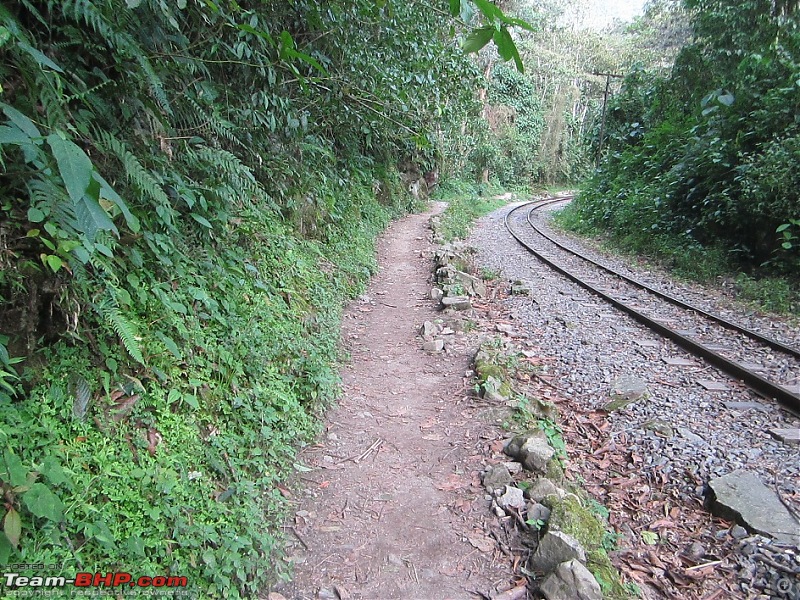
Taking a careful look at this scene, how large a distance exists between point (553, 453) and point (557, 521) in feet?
2.34

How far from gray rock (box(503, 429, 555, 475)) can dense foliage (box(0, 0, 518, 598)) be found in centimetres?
162

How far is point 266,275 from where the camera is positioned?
4859 mm

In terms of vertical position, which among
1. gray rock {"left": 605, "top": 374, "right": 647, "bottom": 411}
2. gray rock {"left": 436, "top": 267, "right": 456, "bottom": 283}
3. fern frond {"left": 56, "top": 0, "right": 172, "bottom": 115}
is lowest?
gray rock {"left": 605, "top": 374, "right": 647, "bottom": 411}

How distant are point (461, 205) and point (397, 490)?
68.2 ft

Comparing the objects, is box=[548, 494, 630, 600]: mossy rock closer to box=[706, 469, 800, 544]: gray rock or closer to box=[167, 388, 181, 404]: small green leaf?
box=[706, 469, 800, 544]: gray rock

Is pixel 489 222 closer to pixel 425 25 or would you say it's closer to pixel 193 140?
pixel 425 25

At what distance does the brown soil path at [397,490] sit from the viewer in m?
2.50

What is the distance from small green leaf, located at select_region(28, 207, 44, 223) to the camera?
201 centimetres

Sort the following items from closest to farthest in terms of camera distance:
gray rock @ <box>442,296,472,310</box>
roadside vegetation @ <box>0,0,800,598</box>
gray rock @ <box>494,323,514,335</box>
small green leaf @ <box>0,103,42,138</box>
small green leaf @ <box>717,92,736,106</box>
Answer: small green leaf @ <box>0,103,42,138</box>
roadside vegetation @ <box>0,0,800,598</box>
gray rock @ <box>494,323,514,335</box>
gray rock @ <box>442,296,472,310</box>
small green leaf @ <box>717,92,736,106</box>

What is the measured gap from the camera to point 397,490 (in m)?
3.21

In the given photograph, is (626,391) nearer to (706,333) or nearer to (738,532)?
(738,532)

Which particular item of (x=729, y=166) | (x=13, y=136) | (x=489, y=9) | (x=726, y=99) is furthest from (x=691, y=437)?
(x=726, y=99)

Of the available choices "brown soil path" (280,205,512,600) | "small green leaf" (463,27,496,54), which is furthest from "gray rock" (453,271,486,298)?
"small green leaf" (463,27,496,54)

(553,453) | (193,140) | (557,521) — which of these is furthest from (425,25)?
(557,521)
